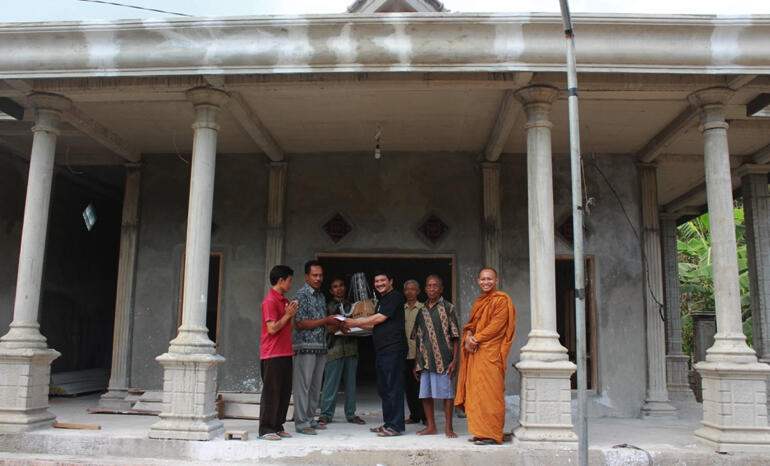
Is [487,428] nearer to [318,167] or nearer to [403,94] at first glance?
[403,94]

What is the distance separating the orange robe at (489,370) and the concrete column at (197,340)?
2.46 meters

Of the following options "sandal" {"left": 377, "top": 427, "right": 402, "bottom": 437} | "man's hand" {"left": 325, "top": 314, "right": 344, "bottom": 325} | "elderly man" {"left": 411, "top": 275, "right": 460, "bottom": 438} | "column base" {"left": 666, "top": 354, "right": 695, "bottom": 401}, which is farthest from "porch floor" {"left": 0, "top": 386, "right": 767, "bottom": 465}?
"column base" {"left": 666, "top": 354, "right": 695, "bottom": 401}

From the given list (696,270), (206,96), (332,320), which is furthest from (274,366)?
(696,270)

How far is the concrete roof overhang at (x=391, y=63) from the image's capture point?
623 cm

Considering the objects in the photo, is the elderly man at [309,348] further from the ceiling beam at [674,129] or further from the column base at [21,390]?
the ceiling beam at [674,129]

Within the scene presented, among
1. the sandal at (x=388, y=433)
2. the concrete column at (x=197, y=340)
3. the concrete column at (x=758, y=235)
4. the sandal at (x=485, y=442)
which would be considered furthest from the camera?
the concrete column at (x=758, y=235)

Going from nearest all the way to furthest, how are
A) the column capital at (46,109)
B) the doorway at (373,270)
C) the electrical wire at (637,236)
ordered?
the column capital at (46,109)
the electrical wire at (637,236)
the doorway at (373,270)

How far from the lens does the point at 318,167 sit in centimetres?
930

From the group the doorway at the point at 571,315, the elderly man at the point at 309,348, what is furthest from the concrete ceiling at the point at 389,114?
the elderly man at the point at 309,348

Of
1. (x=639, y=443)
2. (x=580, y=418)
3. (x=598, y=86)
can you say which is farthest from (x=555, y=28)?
(x=639, y=443)

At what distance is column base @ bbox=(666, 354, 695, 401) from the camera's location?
1172 cm

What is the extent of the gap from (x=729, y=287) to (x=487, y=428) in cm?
281

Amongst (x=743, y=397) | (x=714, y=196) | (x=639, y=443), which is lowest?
(x=639, y=443)

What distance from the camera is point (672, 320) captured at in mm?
13219
